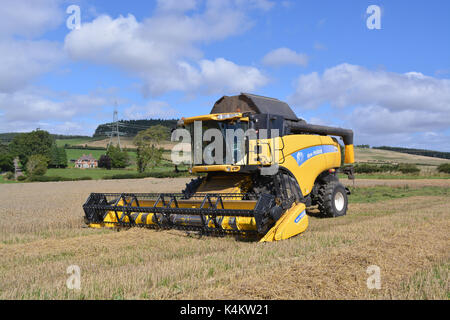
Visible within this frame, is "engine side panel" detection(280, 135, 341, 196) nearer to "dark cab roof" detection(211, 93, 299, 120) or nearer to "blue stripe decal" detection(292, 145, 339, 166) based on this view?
"blue stripe decal" detection(292, 145, 339, 166)

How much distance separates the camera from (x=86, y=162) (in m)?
68.0

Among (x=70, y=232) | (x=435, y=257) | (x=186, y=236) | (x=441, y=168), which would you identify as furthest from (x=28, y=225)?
(x=441, y=168)

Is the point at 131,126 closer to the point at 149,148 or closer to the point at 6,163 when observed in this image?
the point at 6,163

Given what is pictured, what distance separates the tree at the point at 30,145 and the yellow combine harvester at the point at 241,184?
195 ft

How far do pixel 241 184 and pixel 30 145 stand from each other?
2570 inches

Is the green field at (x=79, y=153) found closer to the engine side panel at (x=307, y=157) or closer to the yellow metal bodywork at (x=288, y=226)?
the engine side panel at (x=307, y=157)

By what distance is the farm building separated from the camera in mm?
66369

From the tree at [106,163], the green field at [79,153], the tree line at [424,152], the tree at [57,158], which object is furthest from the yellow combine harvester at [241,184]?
the tree line at [424,152]

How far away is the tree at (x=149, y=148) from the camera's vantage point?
46.9 m

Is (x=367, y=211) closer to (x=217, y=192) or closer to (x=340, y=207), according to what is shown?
(x=340, y=207)

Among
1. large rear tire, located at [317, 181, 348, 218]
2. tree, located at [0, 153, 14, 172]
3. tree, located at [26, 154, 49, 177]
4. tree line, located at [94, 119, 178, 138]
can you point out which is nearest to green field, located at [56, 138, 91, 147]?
tree line, located at [94, 119, 178, 138]

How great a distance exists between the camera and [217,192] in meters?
8.09

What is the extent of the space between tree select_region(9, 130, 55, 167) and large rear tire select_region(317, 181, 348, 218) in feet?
196
